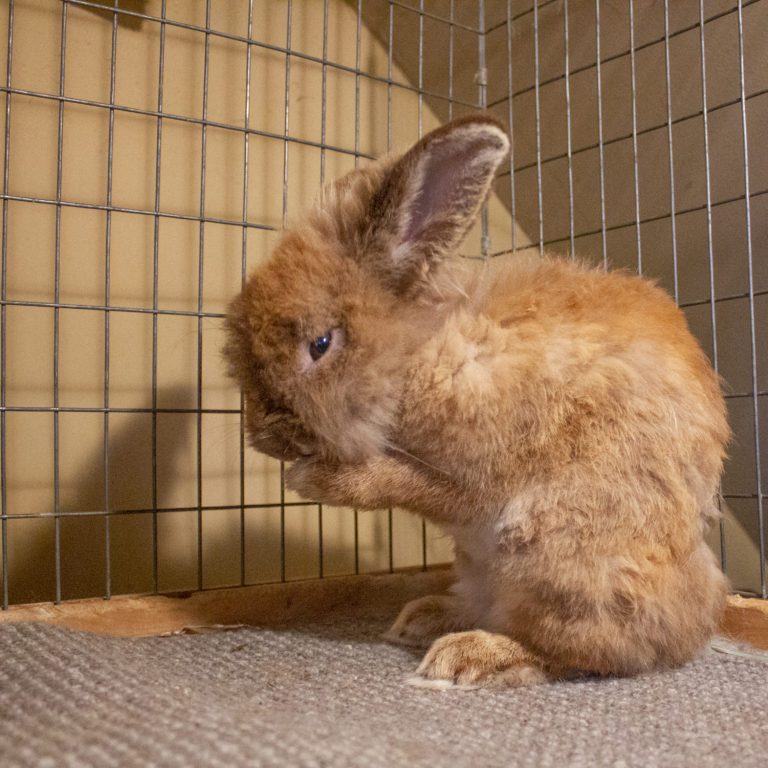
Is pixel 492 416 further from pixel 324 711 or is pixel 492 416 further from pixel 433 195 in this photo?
pixel 324 711

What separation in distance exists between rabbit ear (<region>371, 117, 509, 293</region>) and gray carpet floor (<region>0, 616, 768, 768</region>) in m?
0.73

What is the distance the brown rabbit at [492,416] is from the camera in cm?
125

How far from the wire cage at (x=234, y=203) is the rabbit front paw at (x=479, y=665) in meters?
0.70

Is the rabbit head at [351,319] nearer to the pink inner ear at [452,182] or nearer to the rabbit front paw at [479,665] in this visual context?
the pink inner ear at [452,182]

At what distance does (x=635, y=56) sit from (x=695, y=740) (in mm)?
1758

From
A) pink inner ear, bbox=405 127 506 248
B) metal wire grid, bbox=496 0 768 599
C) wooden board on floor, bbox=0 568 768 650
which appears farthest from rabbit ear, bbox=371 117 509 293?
wooden board on floor, bbox=0 568 768 650

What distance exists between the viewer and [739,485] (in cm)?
199

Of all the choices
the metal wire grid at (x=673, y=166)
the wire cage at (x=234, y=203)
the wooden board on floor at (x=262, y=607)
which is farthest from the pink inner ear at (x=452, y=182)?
the wooden board on floor at (x=262, y=607)

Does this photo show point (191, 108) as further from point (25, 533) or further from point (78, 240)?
point (25, 533)

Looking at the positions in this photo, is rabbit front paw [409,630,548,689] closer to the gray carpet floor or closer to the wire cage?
the gray carpet floor

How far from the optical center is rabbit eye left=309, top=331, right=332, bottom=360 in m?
1.32

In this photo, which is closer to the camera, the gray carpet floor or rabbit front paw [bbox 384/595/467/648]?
the gray carpet floor

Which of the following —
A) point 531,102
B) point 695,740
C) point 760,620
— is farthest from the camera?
point 531,102

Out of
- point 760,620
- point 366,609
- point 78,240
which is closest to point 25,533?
point 78,240
